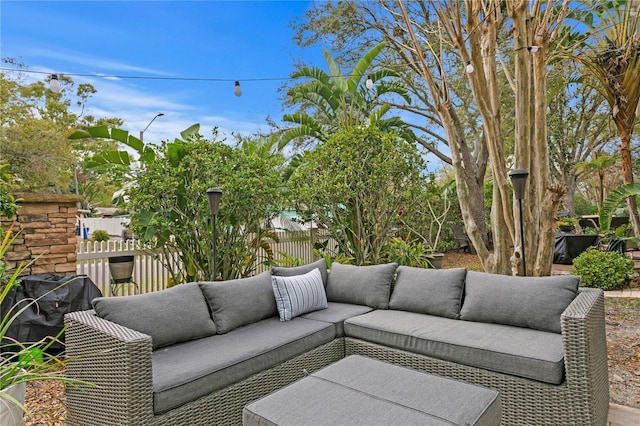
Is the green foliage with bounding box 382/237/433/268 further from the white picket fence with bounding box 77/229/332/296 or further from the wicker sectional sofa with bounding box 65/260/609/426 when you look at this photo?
the white picket fence with bounding box 77/229/332/296

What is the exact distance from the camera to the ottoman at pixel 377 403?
5.60 ft

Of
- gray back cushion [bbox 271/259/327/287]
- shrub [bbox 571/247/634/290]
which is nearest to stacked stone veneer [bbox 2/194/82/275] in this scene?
gray back cushion [bbox 271/259/327/287]

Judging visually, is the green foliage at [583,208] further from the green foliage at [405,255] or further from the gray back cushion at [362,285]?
the gray back cushion at [362,285]

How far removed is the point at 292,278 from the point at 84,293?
7.10ft

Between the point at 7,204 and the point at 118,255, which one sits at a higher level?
the point at 7,204

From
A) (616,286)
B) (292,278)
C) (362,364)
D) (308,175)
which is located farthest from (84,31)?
(616,286)

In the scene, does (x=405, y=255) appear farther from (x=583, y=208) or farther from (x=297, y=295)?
(x=583, y=208)

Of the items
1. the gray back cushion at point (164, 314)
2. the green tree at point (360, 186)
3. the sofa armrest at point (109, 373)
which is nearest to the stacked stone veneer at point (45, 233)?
the gray back cushion at point (164, 314)

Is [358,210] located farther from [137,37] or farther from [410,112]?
[137,37]

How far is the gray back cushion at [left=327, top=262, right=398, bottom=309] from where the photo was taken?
3.68m

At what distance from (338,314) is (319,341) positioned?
48 centimetres

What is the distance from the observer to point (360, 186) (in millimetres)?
6254

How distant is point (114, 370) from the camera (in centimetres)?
207

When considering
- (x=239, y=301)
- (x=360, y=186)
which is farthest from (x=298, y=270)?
(x=360, y=186)
